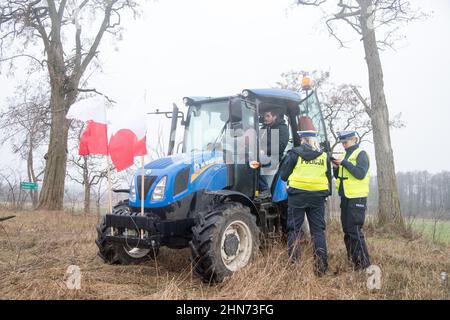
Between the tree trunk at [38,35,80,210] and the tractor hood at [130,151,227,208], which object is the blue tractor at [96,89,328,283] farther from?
the tree trunk at [38,35,80,210]

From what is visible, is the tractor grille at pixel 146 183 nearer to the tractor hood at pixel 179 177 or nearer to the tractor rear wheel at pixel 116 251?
the tractor hood at pixel 179 177

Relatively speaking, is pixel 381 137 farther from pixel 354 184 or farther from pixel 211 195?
pixel 211 195

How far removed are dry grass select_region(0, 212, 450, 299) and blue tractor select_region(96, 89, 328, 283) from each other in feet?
0.95

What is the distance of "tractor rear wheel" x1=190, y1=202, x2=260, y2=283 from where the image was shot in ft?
15.4

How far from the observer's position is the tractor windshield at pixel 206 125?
6.09 m

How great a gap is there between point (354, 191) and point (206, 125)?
2.34m

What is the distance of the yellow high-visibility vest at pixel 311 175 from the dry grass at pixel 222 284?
0.93 meters

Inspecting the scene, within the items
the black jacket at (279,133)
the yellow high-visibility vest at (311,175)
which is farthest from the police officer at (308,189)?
the black jacket at (279,133)

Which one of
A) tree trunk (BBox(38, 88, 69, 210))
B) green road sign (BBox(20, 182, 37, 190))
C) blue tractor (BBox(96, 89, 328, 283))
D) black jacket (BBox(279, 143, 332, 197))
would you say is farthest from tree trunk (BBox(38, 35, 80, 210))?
black jacket (BBox(279, 143, 332, 197))

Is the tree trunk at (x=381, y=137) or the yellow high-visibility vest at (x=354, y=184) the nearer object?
the yellow high-visibility vest at (x=354, y=184)

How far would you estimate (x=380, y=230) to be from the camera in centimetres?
947
